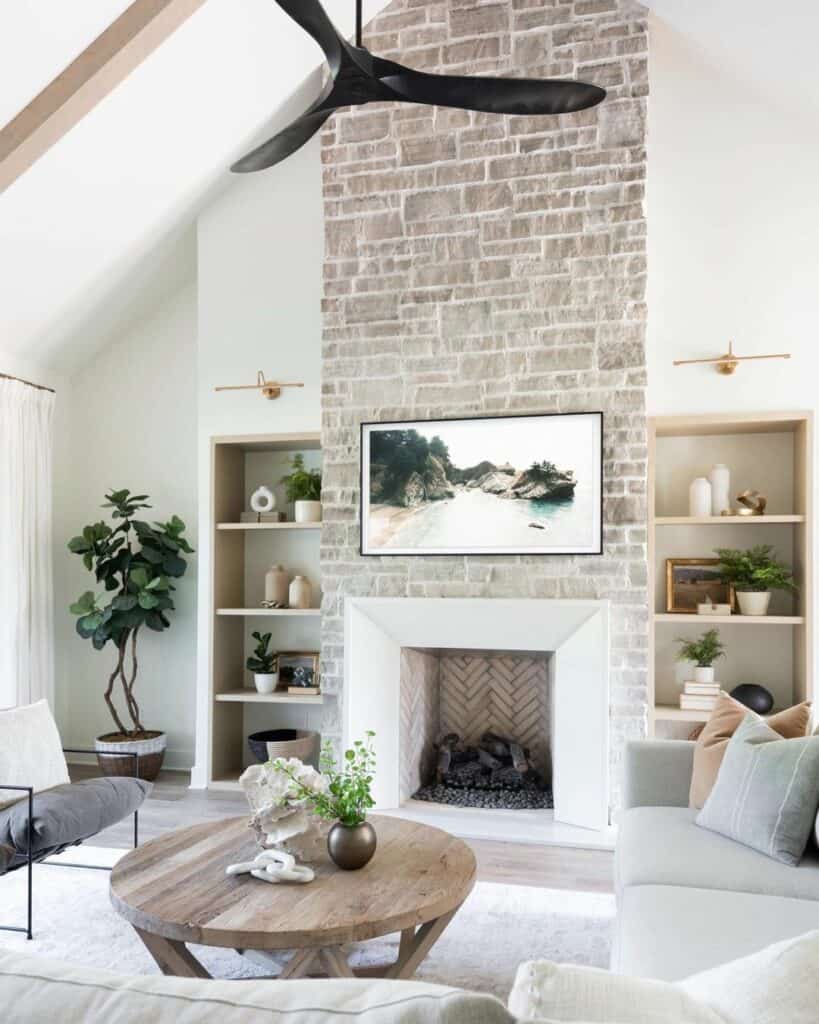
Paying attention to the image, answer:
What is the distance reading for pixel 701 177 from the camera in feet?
15.5

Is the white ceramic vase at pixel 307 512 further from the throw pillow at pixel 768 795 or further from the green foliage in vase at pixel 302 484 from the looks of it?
the throw pillow at pixel 768 795

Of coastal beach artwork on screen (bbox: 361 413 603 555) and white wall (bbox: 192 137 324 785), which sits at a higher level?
white wall (bbox: 192 137 324 785)

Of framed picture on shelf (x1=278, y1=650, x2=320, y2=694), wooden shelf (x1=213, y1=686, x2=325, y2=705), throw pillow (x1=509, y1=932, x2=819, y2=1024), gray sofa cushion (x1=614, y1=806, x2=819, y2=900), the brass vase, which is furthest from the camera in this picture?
framed picture on shelf (x1=278, y1=650, x2=320, y2=694)

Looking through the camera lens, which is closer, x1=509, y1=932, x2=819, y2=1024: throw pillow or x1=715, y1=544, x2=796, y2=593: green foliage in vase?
x1=509, y1=932, x2=819, y2=1024: throw pillow

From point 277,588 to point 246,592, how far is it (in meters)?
0.42

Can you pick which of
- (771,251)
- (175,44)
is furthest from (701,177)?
(175,44)

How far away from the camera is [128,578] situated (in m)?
5.29

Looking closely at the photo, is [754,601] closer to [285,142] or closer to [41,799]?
[285,142]

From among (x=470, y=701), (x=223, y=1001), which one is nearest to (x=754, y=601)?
(x=470, y=701)

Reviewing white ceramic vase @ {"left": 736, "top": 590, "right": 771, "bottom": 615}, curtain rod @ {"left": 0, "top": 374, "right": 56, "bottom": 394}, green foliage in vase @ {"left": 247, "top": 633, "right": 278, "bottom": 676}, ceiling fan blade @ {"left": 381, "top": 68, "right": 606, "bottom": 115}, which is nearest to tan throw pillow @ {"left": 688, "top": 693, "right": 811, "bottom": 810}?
white ceramic vase @ {"left": 736, "top": 590, "right": 771, "bottom": 615}

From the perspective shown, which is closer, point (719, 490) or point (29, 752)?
point (29, 752)

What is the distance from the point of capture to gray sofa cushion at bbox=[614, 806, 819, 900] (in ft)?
7.53

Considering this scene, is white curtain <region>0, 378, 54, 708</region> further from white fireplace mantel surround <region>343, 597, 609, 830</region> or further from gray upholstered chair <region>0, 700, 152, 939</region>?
white fireplace mantel surround <region>343, 597, 609, 830</region>

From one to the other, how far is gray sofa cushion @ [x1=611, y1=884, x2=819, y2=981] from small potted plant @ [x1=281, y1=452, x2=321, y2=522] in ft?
10.9
